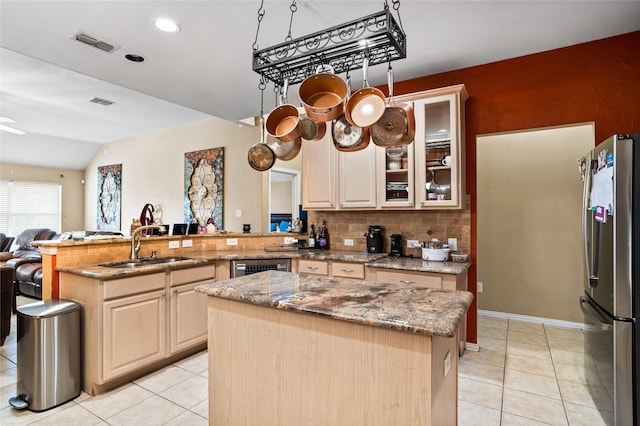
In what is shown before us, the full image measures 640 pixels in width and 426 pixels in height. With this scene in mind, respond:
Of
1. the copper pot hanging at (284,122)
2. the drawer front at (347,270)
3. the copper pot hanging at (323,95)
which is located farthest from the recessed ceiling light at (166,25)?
the drawer front at (347,270)

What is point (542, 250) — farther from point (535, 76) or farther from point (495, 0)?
point (495, 0)

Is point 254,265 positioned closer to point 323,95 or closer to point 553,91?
point 323,95

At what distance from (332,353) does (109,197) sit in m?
8.41

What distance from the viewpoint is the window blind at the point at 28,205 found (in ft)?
24.8

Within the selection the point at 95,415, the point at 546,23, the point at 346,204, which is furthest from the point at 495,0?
the point at 95,415

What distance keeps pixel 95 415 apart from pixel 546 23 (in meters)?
4.24

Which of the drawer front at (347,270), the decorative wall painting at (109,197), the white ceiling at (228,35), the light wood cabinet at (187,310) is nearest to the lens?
the white ceiling at (228,35)

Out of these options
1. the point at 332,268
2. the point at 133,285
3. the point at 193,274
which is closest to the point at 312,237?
the point at 332,268

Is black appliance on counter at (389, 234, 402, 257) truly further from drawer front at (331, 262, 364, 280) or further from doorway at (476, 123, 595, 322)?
doorway at (476, 123, 595, 322)

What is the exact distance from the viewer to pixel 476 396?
2500 mm

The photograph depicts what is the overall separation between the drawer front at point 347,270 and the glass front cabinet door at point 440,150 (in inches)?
32.8

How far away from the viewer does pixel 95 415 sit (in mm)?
2262

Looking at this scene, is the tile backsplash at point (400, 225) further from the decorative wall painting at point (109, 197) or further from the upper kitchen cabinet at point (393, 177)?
the decorative wall painting at point (109, 197)

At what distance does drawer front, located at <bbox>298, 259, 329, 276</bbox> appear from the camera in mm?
3414
